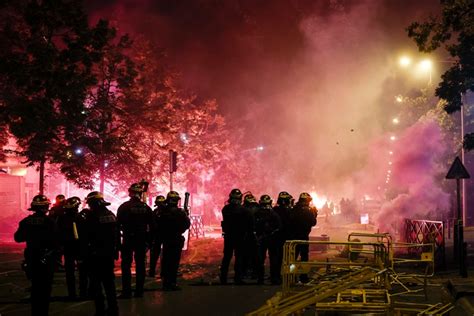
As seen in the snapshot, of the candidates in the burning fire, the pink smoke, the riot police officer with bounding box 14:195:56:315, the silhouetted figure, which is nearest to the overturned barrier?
the riot police officer with bounding box 14:195:56:315

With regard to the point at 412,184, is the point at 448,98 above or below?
above

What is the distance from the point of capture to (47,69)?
14703mm

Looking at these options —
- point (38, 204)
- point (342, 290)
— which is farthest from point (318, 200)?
point (342, 290)

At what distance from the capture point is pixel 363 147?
6781cm

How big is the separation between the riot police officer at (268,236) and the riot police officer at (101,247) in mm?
4393

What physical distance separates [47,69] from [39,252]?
865 cm

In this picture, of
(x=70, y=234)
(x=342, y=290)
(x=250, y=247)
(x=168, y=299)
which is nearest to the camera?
(x=342, y=290)

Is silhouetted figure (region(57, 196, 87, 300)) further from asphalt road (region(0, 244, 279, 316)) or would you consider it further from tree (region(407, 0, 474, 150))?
tree (region(407, 0, 474, 150))

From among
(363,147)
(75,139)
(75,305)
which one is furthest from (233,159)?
(75,305)

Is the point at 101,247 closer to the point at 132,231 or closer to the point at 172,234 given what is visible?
the point at 132,231

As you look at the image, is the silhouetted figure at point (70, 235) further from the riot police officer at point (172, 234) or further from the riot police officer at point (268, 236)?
the riot police officer at point (268, 236)

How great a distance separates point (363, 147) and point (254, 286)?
59248 millimetres

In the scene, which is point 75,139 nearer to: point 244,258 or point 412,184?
point 244,258

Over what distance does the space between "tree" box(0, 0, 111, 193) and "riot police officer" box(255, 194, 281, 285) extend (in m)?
7.14
